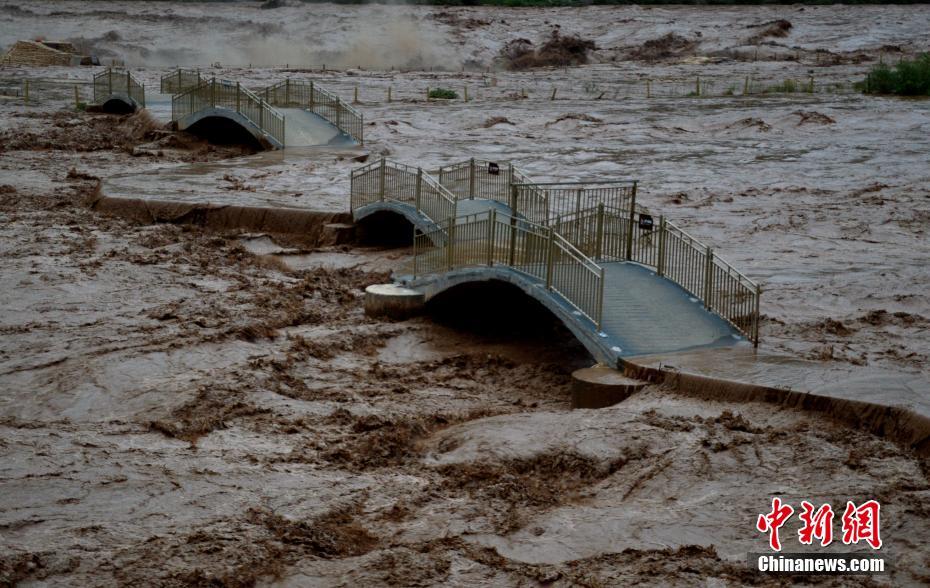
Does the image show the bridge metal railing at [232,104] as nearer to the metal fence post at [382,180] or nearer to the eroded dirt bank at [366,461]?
the metal fence post at [382,180]

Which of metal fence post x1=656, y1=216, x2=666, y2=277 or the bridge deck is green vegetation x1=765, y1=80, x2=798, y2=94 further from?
the bridge deck

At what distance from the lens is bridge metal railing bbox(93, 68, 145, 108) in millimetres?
46469

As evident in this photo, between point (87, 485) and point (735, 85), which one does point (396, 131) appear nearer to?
point (735, 85)

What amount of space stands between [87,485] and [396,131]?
97.7 ft

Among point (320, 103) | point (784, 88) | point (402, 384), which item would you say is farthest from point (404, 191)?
point (784, 88)

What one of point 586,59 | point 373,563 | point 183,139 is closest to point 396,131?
point 183,139

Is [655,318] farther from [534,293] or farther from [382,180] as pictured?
[382,180]

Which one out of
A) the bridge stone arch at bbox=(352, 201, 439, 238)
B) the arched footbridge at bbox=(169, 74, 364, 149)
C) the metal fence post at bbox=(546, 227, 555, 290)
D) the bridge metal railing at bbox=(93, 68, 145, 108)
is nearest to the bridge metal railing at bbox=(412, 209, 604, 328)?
the metal fence post at bbox=(546, 227, 555, 290)

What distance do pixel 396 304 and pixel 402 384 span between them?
3.22m

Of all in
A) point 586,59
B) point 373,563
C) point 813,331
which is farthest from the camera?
point 586,59

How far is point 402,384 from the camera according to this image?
57.4ft

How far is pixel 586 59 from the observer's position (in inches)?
2958

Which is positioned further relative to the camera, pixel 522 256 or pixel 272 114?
pixel 272 114

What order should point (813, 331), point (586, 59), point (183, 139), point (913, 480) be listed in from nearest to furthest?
point (913, 480) → point (813, 331) → point (183, 139) → point (586, 59)
